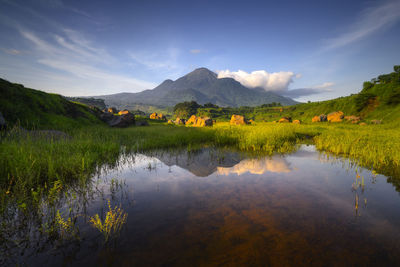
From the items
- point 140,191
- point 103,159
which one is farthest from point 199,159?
point 103,159

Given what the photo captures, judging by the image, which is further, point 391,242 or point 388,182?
point 388,182

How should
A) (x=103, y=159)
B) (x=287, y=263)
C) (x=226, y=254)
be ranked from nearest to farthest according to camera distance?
(x=287, y=263) → (x=226, y=254) → (x=103, y=159)

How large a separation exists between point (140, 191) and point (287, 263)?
360 cm

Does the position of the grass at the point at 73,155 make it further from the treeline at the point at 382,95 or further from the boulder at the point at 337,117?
the treeline at the point at 382,95

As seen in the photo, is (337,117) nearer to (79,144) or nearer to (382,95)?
(382,95)

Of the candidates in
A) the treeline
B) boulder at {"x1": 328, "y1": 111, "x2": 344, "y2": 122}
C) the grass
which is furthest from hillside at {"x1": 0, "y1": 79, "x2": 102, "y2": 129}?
the treeline

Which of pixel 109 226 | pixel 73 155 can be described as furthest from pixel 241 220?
pixel 73 155

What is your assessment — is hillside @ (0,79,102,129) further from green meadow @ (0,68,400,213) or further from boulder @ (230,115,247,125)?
boulder @ (230,115,247,125)

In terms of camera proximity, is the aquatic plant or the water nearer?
the water

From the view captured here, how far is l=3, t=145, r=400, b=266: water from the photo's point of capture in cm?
230

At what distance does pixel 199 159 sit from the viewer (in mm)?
7801

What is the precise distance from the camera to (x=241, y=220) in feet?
10.5

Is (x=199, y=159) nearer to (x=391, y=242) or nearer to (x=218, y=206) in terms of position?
(x=218, y=206)

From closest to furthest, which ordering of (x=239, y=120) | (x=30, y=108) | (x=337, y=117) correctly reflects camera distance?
(x=30, y=108) → (x=239, y=120) → (x=337, y=117)
